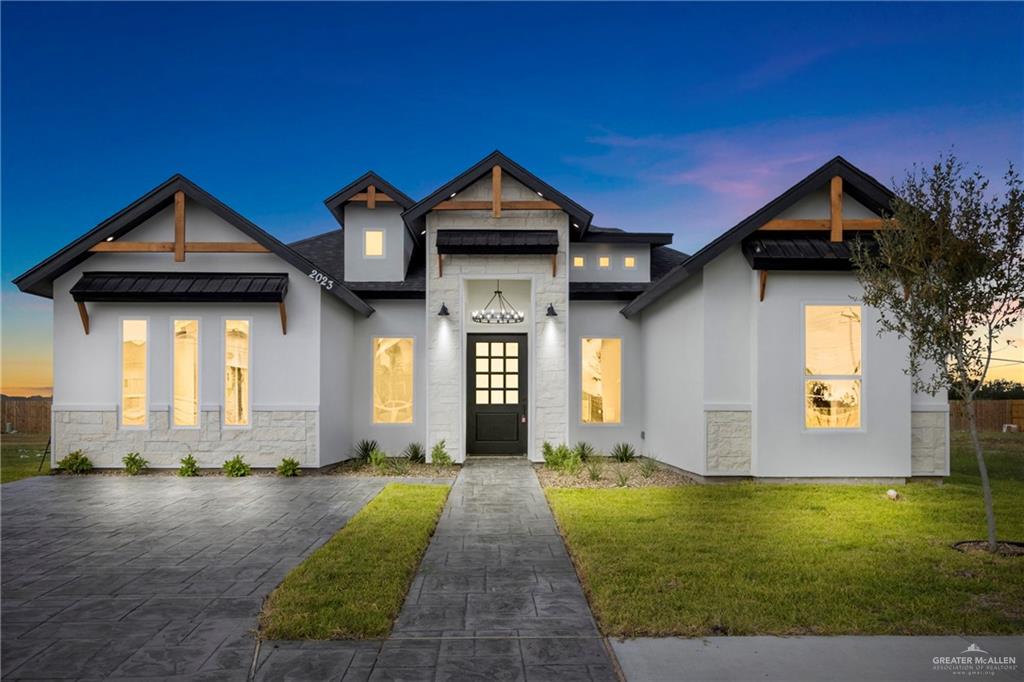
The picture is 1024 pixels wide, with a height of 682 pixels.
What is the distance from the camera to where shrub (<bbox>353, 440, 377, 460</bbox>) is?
13797mm

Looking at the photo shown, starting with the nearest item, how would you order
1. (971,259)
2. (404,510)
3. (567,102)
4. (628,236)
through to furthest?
1. (971,259)
2. (404,510)
3. (628,236)
4. (567,102)

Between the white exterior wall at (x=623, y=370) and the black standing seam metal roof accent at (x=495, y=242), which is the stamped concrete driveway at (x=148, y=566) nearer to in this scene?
the black standing seam metal roof accent at (x=495, y=242)

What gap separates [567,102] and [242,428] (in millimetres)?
12852

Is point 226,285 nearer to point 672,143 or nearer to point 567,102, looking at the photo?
point 567,102

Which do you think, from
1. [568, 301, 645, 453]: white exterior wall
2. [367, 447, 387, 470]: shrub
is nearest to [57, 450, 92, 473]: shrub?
[367, 447, 387, 470]: shrub


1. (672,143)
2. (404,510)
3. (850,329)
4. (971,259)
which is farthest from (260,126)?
(971,259)

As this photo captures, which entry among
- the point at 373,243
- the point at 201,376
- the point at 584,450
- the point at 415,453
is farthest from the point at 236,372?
the point at 584,450

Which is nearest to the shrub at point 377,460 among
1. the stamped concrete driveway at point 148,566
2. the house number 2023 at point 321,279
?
the stamped concrete driveway at point 148,566

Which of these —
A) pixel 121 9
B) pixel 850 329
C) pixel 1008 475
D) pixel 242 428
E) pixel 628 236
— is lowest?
pixel 1008 475

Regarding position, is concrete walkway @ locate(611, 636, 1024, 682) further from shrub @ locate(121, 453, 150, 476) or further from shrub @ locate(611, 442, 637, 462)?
shrub @ locate(121, 453, 150, 476)

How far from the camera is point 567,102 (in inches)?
738

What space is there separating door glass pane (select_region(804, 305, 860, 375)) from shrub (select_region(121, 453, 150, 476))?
11742 mm

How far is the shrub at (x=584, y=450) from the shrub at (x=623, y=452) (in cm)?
49

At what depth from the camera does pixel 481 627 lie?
4254 millimetres
